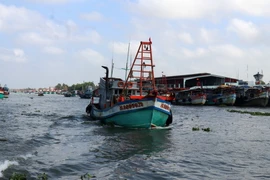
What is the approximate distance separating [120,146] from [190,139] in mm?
5348

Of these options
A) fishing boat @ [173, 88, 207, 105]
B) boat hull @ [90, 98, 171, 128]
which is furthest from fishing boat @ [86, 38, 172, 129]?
fishing boat @ [173, 88, 207, 105]

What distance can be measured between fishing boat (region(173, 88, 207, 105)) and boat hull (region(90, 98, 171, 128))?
50.2 metres

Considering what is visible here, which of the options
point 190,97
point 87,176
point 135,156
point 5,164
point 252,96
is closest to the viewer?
point 87,176

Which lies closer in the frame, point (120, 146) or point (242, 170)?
point (242, 170)

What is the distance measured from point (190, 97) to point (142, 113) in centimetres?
5616

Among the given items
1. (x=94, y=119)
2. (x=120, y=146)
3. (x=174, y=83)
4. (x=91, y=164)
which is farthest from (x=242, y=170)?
(x=174, y=83)

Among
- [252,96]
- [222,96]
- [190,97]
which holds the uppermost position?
[252,96]

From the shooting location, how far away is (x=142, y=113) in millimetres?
23891

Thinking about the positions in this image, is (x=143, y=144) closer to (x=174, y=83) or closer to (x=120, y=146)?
(x=120, y=146)

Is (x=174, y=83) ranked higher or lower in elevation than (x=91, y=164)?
higher

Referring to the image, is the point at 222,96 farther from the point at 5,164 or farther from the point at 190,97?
the point at 5,164

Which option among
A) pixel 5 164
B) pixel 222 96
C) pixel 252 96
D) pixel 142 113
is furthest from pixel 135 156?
pixel 252 96

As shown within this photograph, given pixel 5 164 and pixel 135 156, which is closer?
pixel 5 164

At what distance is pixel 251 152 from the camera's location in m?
16.1
